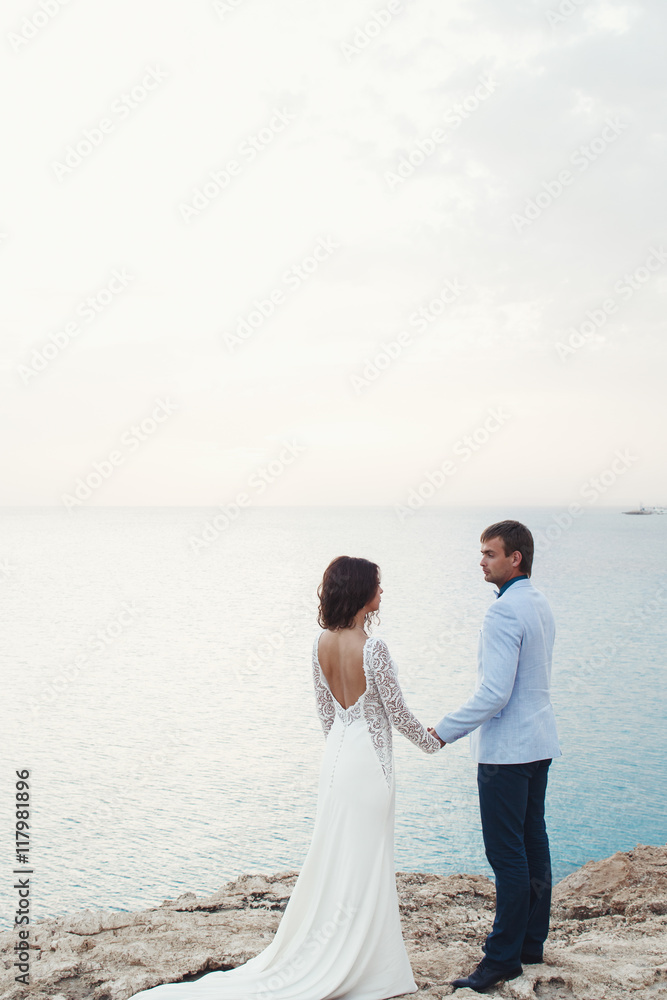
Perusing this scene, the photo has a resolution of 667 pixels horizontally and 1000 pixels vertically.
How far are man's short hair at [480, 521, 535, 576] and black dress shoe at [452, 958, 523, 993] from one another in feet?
6.61

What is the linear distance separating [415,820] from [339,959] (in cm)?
1172

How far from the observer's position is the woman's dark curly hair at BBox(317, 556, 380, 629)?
367cm

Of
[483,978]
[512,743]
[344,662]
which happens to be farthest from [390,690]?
[483,978]

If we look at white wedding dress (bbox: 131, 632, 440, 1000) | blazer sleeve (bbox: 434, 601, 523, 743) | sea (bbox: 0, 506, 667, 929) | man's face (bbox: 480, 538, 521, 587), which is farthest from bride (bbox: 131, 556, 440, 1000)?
sea (bbox: 0, 506, 667, 929)

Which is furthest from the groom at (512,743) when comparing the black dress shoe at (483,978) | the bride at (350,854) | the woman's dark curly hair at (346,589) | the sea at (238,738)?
the sea at (238,738)

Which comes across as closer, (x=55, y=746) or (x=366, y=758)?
(x=366, y=758)

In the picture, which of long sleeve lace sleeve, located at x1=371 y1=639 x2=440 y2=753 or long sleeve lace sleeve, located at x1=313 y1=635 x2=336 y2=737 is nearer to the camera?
long sleeve lace sleeve, located at x1=371 y1=639 x2=440 y2=753

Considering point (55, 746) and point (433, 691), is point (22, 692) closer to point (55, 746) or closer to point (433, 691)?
point (55, 746)

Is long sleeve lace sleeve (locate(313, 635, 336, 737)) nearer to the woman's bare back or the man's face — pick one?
the woman's bare back

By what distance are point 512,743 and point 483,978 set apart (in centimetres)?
Result: 118

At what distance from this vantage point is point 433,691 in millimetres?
24125

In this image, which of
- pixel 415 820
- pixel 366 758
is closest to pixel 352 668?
pixel 366 758

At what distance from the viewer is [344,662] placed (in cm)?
375

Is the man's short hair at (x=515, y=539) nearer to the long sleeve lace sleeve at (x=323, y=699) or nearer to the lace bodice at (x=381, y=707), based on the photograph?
the lace bodice at (x=381, y=707)
